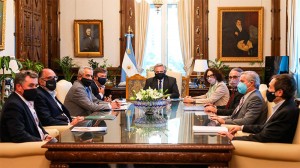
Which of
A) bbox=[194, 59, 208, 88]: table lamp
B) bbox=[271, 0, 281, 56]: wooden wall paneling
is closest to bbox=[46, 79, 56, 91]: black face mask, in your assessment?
bbox=[194, 59, 208, 88]: table lamp

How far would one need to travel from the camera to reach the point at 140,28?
12328 mm

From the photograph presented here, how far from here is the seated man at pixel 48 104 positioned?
5.49m

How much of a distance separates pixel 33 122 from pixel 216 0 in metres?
8.84

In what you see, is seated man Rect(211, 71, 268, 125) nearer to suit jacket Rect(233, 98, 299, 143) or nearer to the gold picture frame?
suit jacket Rect(233, 98, 299, 143)

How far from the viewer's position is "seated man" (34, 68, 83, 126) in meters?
5.49

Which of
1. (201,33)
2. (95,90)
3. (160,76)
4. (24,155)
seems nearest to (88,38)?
(201,33)

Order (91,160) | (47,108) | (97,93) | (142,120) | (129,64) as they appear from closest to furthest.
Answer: (91,160) < (142,120) < (47,108) < (97,93) < (129,64)

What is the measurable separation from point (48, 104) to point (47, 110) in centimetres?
8

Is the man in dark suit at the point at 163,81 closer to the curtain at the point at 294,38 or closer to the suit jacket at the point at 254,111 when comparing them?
the suit jacket at the point at 254,111

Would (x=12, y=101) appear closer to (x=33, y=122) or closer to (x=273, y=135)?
(x=33, y=122)

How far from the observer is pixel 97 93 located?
25.7 ft

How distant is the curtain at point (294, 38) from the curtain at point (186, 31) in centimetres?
256

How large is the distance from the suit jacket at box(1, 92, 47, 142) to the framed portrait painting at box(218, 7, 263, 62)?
28.4ft

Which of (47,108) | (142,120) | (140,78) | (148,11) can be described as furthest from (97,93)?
(148,11)
